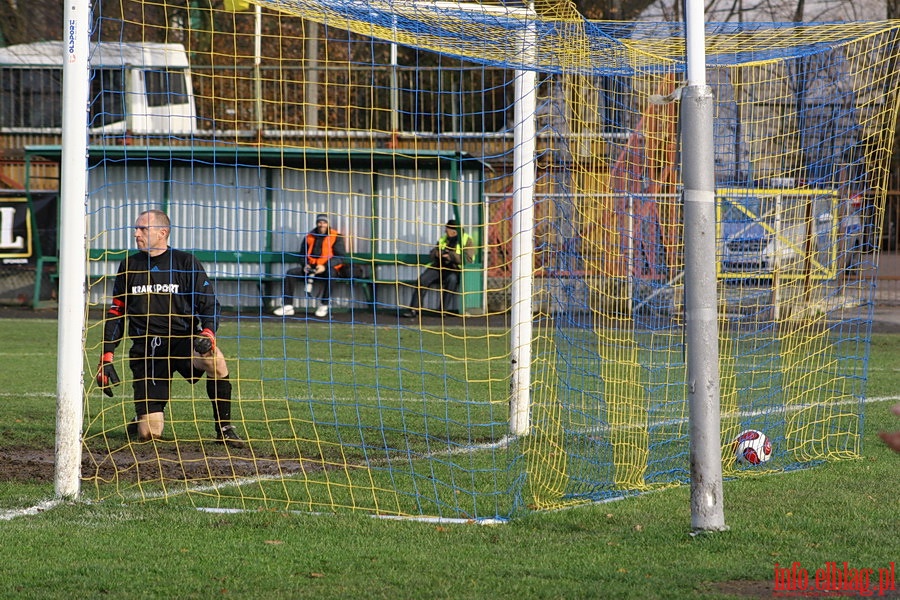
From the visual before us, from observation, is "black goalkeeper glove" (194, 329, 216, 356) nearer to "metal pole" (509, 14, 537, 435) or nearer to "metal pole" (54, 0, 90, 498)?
"metal pole" (54, 0, 90, 498)

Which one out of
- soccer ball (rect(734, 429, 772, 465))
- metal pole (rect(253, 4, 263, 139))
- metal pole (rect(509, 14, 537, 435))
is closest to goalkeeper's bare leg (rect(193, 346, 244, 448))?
metal pole (rect(253, 4, 263, 139))

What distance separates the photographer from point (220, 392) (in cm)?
779

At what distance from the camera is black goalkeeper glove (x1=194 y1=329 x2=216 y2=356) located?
7363 millimetres

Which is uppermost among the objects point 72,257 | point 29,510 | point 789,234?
point 789,234

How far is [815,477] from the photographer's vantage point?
680 cm

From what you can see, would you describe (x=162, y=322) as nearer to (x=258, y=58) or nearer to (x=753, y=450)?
(x=258, y=58)

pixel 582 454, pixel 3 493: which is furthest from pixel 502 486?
pixel 3 493

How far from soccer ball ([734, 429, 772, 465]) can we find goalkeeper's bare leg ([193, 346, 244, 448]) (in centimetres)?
337

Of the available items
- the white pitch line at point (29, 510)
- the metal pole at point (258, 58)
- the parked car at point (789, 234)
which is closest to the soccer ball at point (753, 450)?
the parked car at point (789, 234)

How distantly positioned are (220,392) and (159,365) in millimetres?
483

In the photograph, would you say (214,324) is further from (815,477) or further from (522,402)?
(815,477)

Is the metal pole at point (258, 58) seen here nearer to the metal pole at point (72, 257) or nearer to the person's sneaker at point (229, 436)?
the metal pole at point (72, 257)

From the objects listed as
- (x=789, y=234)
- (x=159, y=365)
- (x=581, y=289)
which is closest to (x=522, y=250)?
(x=581, y=289)

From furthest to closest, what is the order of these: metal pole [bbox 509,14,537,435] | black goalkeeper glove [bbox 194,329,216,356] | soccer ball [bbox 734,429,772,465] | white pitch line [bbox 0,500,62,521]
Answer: metal pole [bbox 509,14,537,435] < black goalkeeper glove [bbox 194,329,216,356] < soccer ball [bbox 734,429,772,465] < white pitch line [bbox 0,500,62,521]
